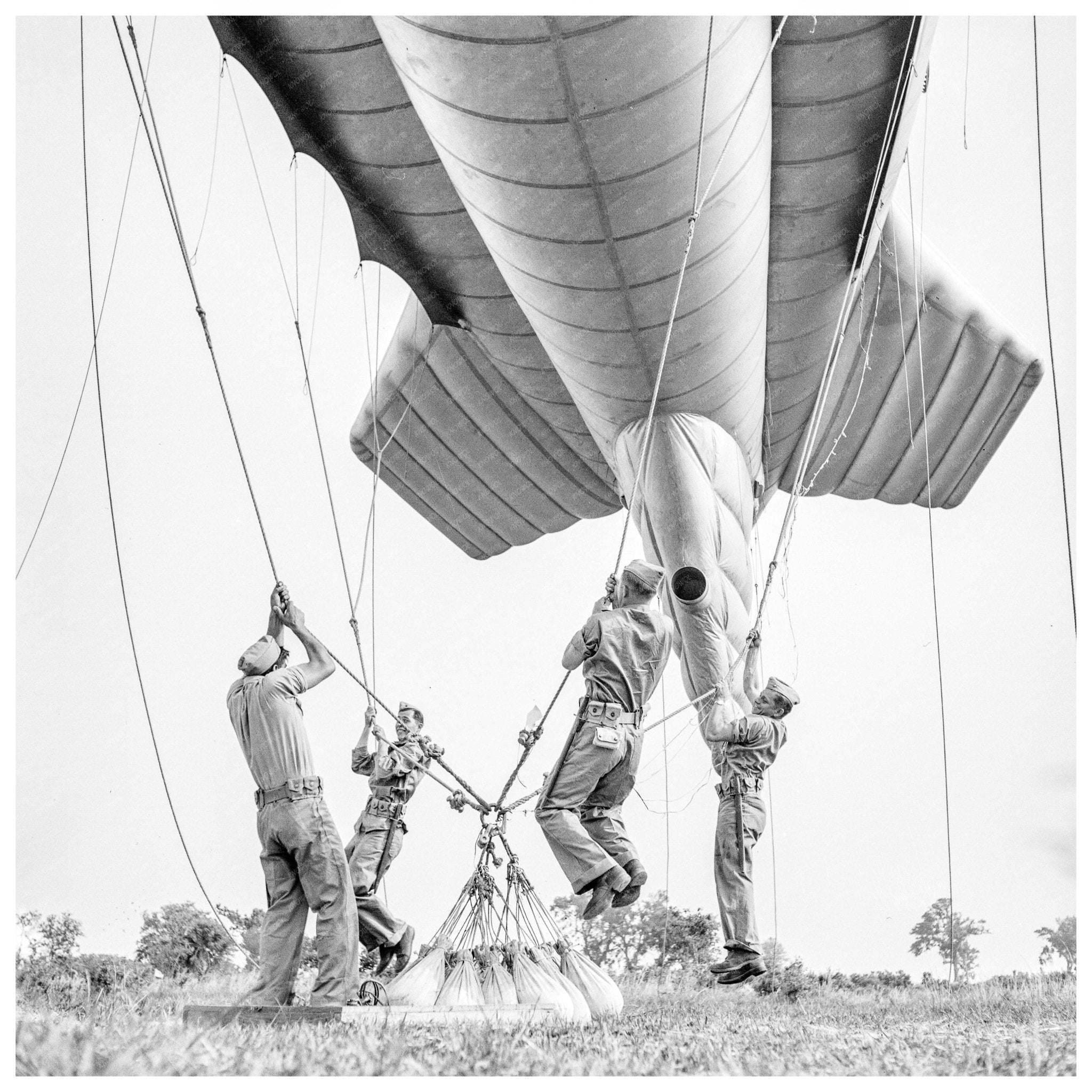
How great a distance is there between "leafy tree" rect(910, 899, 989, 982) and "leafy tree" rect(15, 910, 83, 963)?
5.00 meters

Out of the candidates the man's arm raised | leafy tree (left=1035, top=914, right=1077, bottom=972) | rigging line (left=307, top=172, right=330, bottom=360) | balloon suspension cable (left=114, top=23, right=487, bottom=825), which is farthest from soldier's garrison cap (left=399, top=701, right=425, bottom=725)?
rigging line (left=307, top=172, right=330, bottom=360)

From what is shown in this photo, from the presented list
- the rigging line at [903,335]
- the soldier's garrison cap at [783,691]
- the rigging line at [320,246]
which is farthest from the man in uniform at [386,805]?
the rigging line at [903,335]

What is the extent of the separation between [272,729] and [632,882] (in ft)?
5.99

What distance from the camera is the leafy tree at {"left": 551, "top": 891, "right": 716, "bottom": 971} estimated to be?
10.1 metres

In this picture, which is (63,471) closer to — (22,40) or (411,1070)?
(22,40)

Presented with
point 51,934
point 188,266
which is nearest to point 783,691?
point 188,266

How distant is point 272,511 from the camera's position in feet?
A: 41.2

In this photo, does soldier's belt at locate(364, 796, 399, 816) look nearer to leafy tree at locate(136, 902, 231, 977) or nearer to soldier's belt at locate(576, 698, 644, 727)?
soldier's belt at locate(576, 698, 644, 727)

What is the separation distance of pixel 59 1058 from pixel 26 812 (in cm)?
489

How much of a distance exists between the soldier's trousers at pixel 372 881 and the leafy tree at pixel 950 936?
10.7ft

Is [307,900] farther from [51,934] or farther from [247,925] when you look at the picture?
Result: [247,925]

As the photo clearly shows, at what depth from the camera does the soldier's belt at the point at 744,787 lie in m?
6.76

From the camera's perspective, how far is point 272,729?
4805mm

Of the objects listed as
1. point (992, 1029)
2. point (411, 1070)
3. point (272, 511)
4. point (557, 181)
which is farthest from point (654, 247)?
point (272, 511)
